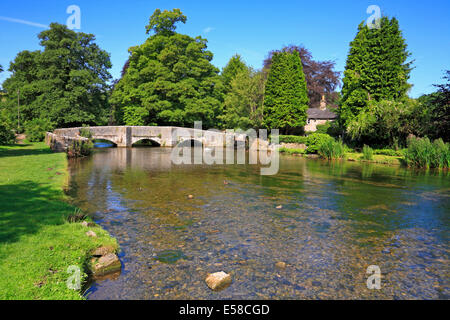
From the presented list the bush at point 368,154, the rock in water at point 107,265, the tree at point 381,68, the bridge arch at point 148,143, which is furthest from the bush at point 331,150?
the rock in water at point 107,265

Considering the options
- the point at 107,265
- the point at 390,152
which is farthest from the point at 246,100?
the point at 107,265

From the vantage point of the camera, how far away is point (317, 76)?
6028 centimetres

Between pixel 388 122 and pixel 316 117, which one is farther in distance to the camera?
pixel 316 117

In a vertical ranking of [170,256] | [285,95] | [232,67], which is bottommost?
[170,256]

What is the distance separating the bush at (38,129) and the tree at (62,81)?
57.5 inches

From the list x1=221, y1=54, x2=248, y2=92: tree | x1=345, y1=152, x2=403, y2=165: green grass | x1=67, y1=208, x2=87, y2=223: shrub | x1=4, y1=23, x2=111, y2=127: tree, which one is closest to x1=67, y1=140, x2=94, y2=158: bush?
x1=4, y1=23, x2=111, y2=127: tree

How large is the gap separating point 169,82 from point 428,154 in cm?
3256

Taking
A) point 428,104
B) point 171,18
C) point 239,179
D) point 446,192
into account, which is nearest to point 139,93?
point 171,18

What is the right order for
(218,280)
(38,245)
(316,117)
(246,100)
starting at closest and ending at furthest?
(218,280), (38,245), (246,100), (316,117)

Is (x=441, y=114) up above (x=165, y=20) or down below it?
below

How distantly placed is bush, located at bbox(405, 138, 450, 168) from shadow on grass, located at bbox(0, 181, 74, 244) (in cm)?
2454

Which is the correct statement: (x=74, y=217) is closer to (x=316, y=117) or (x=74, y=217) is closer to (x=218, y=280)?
(x=218, y=280)

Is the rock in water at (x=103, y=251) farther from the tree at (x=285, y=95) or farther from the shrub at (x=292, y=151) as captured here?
the tree at (x=285, y=95)
